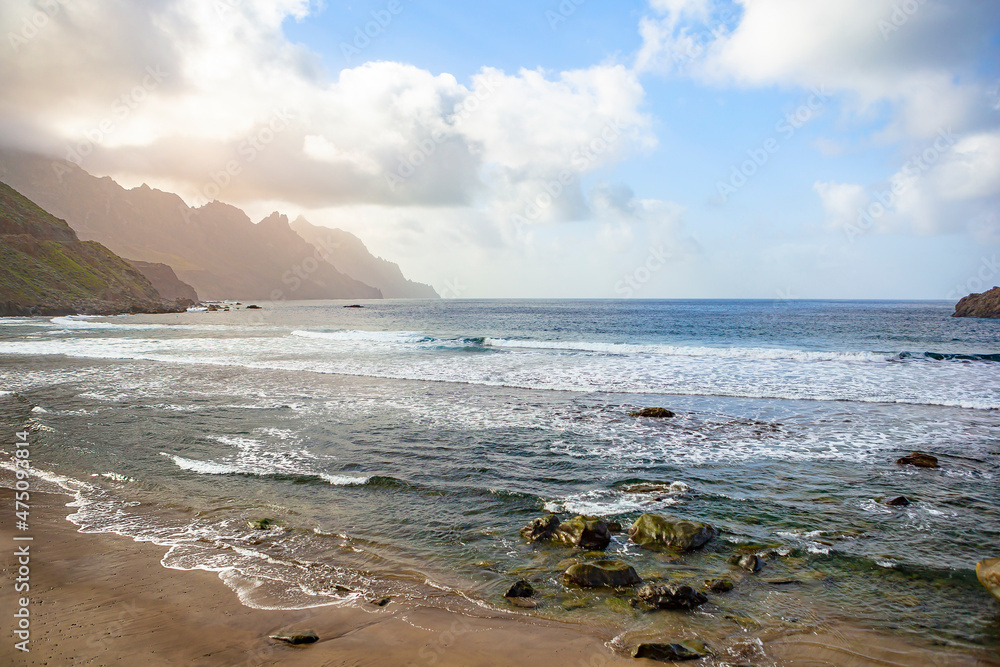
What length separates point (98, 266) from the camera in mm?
103188

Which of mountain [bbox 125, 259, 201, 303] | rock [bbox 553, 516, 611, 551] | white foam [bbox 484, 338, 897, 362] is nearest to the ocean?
rock [bbox 553, 516, 611, 551]

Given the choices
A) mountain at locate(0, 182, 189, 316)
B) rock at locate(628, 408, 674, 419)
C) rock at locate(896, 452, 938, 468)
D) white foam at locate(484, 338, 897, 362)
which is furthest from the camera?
mountain at locate(0, 182, 189, 316)

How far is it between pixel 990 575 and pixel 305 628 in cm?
807

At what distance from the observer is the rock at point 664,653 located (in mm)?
4789

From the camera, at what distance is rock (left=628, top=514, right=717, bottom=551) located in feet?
23.6

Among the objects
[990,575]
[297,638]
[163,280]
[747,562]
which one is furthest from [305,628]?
[163,280]

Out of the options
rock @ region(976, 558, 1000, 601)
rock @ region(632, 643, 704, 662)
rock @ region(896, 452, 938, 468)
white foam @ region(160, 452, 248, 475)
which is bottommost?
white foam @ region(160, 452, 248, 475)

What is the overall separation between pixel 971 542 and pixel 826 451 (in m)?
5.00

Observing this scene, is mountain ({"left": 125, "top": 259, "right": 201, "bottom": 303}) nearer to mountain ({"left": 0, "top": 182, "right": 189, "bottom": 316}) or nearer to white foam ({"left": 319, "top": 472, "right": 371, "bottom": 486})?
mountain ({"left": 0, "top": 182, "right": 189, "bottom": 316})

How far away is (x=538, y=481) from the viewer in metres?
10.0

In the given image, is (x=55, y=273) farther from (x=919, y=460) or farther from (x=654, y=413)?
(x=919, y=460)

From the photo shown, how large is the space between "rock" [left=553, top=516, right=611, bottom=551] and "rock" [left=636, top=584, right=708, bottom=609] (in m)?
1.32

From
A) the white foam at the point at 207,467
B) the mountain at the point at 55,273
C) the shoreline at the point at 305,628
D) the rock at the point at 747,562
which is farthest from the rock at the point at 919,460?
the mountain at the point at 55,273

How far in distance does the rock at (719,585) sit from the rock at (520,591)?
87.7 inches
